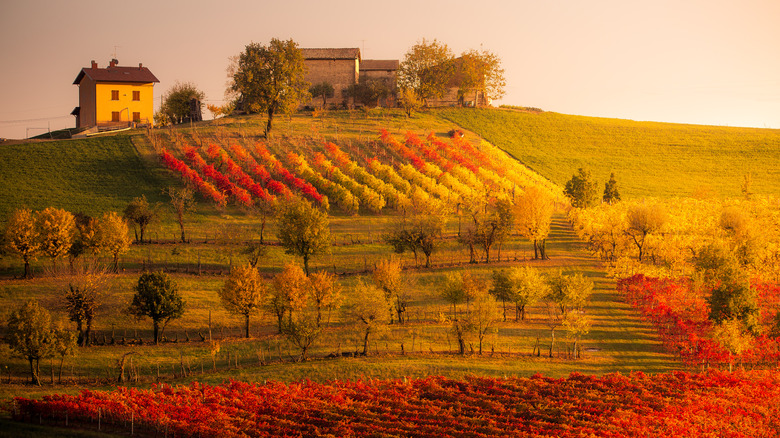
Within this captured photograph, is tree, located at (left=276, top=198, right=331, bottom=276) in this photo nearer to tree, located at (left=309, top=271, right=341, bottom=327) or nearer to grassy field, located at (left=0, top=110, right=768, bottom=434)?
grassy field, located at (left=0, top=110, right=768, bottom=434)

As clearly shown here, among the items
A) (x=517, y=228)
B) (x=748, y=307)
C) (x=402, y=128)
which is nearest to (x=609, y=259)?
(x=517, y=228)

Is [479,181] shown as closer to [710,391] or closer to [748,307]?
[748,307]

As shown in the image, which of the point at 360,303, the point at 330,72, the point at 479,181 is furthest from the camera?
the point at 330,72

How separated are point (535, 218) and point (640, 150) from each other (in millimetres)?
90080

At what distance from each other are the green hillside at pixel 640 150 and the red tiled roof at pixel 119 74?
7571cm

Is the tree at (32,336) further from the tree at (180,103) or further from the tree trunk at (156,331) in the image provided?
the tree at (180,103)

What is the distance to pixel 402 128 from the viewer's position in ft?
515

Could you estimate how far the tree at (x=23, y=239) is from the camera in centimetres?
Answer: 7712

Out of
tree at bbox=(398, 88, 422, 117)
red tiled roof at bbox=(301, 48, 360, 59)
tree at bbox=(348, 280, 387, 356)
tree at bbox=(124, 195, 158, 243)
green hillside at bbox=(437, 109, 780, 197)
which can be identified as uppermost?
red tiled roof at bbox=(301, 48, 360, 59)

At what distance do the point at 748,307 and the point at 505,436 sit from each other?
36.6 meters

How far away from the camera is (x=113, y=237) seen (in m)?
81.3

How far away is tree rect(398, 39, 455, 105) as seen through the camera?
7121 inches

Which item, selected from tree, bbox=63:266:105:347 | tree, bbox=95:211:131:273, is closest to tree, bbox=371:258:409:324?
tree, bbox=63:266:105:347

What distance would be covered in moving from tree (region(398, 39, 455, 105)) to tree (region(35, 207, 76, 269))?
114386 millimetres
